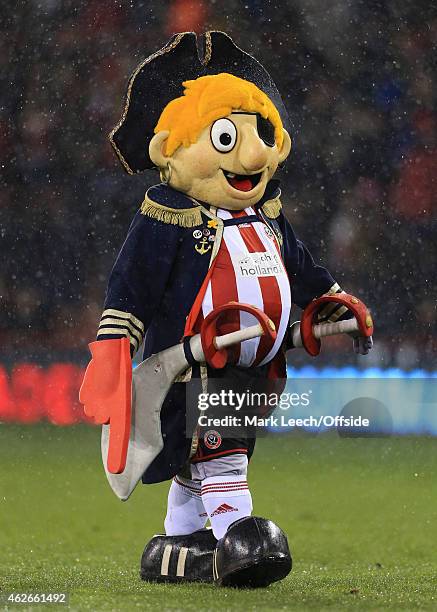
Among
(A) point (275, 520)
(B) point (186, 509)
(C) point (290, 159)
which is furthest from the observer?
(C) point (290, 159)

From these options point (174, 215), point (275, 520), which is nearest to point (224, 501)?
point (174, 215)

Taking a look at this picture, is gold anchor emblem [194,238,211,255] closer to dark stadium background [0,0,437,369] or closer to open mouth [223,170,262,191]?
open mouth [223,170,262,191]

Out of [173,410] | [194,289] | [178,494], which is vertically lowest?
[178,494]

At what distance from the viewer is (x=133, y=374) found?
181 centimetres

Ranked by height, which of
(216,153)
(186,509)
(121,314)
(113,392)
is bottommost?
(186,509)

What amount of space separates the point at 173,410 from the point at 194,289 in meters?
0.18

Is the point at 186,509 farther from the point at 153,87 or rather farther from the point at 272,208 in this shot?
the point at 153,87

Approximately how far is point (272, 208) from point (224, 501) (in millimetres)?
457

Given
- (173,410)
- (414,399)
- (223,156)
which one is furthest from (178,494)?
(414,399)

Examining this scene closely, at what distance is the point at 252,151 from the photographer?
1830 mm

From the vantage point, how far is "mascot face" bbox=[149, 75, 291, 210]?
1.83 meters

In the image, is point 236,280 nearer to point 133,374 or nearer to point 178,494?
point 133,374

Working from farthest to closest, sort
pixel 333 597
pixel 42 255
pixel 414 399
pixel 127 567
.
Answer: pixel 414 399 → pixel 42 255 → pixel 127 567 → pixel 333 597

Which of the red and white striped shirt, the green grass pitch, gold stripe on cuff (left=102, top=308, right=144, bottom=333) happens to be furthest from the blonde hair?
the green grass pitch
